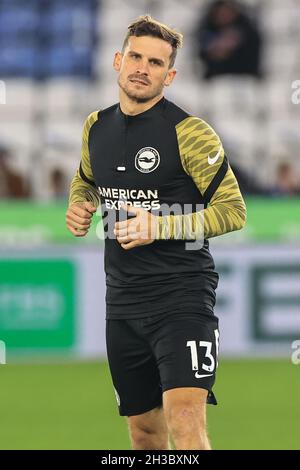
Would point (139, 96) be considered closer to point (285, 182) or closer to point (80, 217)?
point (80, 217)

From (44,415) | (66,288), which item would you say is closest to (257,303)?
(66,288)

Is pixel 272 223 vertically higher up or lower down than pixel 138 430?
higher up

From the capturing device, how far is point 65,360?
11.7m

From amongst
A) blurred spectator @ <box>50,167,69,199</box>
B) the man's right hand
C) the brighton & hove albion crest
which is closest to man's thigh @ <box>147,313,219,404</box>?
the man's right hand

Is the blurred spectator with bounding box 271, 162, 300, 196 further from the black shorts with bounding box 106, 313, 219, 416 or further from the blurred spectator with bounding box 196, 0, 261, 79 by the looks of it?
the black shorts with bounding box 106, 313, 219, 416

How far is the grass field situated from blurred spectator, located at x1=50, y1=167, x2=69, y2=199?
8.43 ft

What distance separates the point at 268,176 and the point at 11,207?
3599 millimetres

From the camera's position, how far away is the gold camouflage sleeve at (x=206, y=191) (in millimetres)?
5297

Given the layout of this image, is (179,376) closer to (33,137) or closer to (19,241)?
(19,241)

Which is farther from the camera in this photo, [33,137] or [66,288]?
[33,137]

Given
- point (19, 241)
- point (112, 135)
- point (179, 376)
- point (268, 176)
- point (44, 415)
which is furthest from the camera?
point (268, 176)

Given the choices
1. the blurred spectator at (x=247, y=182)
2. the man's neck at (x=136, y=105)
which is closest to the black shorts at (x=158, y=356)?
the man's neck at (x=136, y=105)

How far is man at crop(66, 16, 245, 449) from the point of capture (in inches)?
209

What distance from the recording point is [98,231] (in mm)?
11219
